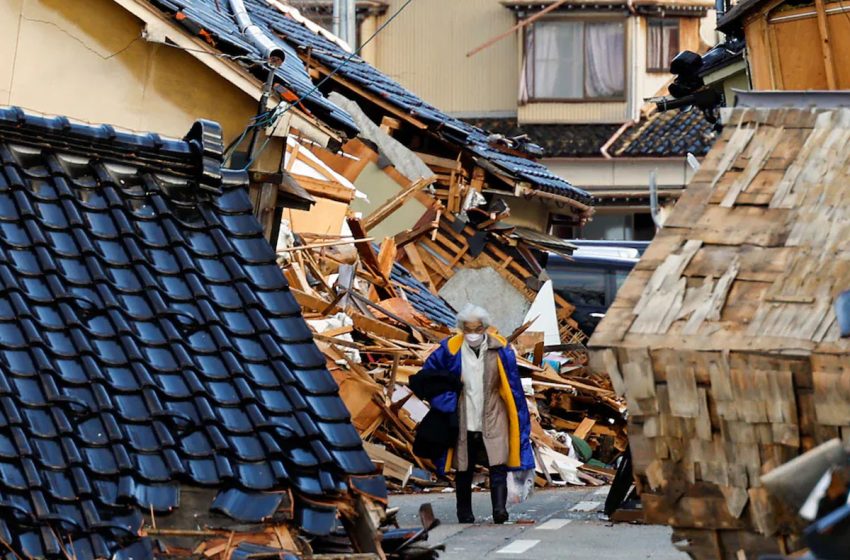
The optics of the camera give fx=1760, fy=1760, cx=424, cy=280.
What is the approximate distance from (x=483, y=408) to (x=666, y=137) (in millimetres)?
24205

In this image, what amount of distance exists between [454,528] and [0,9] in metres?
5.42

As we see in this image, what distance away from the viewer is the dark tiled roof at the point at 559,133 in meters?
38.7

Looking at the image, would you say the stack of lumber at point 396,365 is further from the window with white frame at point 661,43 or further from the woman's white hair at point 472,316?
the window with white frame at point 661,43

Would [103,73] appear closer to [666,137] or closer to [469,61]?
[666,137]

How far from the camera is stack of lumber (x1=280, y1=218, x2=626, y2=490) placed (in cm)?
1703

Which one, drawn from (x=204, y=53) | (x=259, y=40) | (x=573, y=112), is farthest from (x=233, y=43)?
(x=573, y=112)

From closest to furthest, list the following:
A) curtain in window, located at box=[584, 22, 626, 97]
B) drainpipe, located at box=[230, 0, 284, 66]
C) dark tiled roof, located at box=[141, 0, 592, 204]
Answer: drainpipe, located at box=[230, 0, 284, 66] → dark tiled roof, located at box=[141, 0, 592, 204] → curtain in window, located at box=[584, 22, 626, 97]

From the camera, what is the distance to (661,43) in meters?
40.3

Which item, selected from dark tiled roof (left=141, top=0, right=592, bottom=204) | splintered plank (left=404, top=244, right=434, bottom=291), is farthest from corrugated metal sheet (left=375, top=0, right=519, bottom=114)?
splintered plank (left=404, top=244, right=434, bottom=291)

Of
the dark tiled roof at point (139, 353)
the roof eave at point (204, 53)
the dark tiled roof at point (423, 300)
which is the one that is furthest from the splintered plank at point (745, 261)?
the dark tiled roof at point (423, 300)

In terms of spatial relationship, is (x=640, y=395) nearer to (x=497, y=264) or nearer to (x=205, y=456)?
(x=205, y=456)

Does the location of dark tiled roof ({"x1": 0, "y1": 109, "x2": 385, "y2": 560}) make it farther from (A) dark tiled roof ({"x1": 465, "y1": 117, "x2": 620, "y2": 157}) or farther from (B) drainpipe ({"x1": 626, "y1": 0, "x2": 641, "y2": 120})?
(B) drainpipe ({"x1": 626, "y1": 0, "x2": 641, "y2": 120})

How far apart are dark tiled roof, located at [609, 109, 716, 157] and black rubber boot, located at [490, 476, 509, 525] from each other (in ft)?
74.6

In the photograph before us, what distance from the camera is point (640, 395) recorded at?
299 inches
